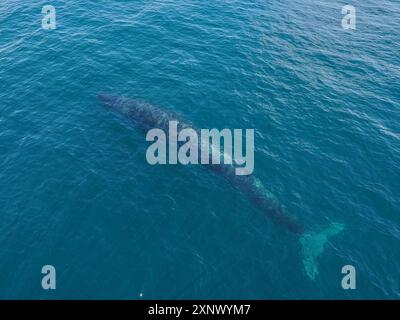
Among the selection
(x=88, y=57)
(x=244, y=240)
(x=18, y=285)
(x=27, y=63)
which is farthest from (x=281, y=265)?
(x=27, y=63)

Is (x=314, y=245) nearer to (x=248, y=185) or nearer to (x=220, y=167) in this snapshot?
(x=248, y=185)

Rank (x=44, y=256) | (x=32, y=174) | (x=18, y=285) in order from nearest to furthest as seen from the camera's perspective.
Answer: (x=18, y=285) < (x=44, y=256) < (x=32, y=174)

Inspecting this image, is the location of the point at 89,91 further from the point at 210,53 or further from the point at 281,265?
the point at 281,265

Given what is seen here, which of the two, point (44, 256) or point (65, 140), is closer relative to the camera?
point (44, 256)

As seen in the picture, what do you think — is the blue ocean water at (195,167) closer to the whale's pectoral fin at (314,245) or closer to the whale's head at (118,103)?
the whale's pectoral fin at (314,245)

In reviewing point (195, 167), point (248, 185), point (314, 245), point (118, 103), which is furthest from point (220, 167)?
point (118, 103)

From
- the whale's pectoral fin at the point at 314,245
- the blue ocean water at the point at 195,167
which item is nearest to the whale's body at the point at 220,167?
the blue ocean water at the point at 195,167

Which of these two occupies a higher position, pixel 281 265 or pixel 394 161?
pixel 394 161
